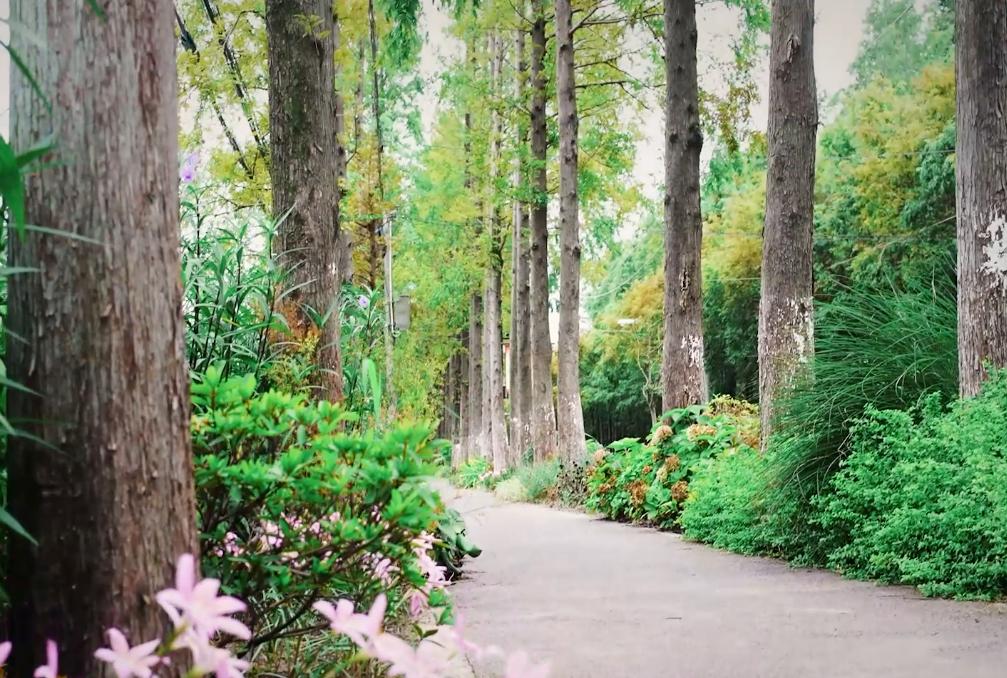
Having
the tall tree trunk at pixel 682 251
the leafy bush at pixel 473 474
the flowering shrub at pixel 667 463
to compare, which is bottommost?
the leafy bush at pixel 473 474

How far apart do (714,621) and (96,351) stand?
11.9 feet

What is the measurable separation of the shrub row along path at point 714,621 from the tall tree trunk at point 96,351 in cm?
197

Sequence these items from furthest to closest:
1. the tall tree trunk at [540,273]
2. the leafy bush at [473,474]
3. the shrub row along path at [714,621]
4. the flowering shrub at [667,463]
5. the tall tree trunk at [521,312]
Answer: the leafy bush at [473,474], the tall tree trunk at [521,312], the tall tree trunk at [540,273], the flowering shrub at [667,463], the shrub row along path at [714,621]

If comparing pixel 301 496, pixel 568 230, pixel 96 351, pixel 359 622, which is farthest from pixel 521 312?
pixel 359 622

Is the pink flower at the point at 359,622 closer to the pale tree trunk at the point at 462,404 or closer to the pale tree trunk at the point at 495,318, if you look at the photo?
the pale tree trunk at the point at 495,318

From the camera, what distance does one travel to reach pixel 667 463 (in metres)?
10.5

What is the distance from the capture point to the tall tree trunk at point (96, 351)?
2.03 m

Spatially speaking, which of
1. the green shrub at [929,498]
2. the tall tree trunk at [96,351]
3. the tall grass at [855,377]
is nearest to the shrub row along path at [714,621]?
the green shrub at [929,498]

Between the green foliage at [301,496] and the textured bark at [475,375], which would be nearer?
the green foliage at [301,496]

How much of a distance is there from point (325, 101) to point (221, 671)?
4.98 meters

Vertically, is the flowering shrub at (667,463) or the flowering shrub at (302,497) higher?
the flowering shrub at (302,497)

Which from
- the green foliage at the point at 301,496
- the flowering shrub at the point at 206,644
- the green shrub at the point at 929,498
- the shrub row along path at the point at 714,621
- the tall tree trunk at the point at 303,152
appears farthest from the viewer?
the tall tree trunk at the point at 303,152

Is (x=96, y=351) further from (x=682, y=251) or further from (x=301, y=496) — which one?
(x=682, y=251)

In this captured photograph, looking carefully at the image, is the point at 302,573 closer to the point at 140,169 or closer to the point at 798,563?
the point at 140,169
